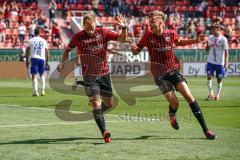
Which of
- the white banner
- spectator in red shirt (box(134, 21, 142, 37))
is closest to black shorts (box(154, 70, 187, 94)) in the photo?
the white banner

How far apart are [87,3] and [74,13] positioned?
1643 mm

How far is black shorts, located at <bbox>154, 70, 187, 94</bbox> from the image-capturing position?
11.9 meters

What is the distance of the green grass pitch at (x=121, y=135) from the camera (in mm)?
9594

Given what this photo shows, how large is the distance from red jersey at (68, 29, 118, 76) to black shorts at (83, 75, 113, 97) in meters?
0.08

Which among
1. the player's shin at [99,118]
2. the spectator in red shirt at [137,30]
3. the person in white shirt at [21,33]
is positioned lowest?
the spectator in red shirt at [137,30]

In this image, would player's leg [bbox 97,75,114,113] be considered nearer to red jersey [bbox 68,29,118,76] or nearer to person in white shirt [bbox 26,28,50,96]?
red jersey [bbox 68,29,118,76]

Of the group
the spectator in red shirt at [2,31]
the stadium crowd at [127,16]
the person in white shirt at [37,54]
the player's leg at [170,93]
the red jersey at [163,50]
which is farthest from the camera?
the stadium crowd at [127,16]

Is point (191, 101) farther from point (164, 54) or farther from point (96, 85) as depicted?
point (96, 85)

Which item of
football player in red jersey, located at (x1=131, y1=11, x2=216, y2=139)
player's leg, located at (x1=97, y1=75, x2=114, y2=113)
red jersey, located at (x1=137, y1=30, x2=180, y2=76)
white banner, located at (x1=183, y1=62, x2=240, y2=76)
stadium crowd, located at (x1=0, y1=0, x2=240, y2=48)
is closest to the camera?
player's leg, located at (x1=97, y1=75, x2=114, y2=113)

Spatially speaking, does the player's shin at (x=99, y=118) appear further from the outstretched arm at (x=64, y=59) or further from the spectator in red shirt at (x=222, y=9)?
the spectator in red shirt at (x=222, y=9)

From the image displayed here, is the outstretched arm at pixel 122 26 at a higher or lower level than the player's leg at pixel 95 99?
higher

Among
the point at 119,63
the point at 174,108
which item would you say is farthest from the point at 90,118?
the point at 119,63

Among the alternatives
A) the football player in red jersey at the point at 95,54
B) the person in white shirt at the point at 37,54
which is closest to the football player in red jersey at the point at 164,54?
the football player in red jersey at the point at 95,54

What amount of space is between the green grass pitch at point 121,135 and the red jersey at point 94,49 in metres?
1.17
